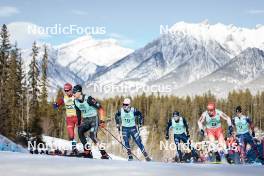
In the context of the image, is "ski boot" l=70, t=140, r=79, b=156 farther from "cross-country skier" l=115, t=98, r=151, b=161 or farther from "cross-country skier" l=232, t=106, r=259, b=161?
"cross-country skier" l=232, t=106, r=259, b=161

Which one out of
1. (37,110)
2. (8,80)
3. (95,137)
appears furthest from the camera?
(37,110)

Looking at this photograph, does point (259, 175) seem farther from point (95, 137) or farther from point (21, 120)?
point (21, 120)

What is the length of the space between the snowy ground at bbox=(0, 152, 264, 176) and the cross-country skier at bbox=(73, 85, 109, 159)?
24.9ft

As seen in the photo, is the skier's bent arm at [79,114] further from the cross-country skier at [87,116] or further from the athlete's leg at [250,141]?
the athlete's leg at [250,141]

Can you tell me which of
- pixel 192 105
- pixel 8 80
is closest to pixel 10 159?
pixel 8 80

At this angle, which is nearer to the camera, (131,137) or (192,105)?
(131,137)

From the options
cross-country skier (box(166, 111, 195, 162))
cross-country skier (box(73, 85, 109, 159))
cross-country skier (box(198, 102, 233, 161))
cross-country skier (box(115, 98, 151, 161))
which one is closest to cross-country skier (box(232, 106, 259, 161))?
cross-country skier (box(198, 102, 233, 161))

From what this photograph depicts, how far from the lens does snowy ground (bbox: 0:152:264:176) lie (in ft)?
18.2

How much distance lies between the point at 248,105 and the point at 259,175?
3884 inches

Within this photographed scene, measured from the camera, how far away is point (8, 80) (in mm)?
44688

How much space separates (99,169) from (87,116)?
860cm

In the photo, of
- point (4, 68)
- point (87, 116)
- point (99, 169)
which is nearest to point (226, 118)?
point (87, 116)

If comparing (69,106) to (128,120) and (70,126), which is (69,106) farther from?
(128,120)

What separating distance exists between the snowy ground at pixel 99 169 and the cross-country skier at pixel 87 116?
7.60 meters
